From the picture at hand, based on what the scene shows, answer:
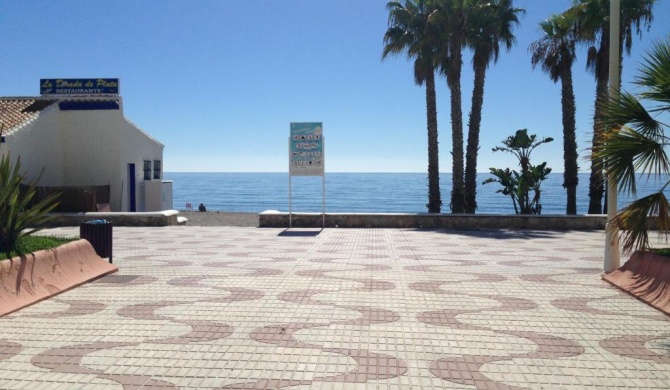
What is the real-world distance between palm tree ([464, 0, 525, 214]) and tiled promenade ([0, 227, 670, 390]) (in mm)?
12807

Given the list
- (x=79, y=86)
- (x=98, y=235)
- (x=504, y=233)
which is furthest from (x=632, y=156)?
(x=79, y=86)

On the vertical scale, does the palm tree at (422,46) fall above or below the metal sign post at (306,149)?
above

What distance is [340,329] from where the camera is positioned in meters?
6.27

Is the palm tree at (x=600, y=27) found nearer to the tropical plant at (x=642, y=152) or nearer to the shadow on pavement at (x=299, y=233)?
the shadow on pavement at (x=299, y=233)

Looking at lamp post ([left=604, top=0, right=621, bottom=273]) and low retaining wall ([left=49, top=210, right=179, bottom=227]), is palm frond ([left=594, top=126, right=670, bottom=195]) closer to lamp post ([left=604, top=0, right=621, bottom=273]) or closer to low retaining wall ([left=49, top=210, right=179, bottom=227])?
lamp post ([left=604, top=0, right=621, bottom=273])

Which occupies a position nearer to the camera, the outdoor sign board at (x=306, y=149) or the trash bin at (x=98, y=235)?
the trash bin at (x=98, y=235)

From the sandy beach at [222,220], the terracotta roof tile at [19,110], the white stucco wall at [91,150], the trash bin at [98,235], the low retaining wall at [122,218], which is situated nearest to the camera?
the trash bin at [98,235]

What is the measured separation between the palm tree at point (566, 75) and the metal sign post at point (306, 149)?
11449mm

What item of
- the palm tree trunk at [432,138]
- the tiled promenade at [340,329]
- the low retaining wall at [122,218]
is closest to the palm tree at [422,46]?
the palm tree trunk at [432,138]

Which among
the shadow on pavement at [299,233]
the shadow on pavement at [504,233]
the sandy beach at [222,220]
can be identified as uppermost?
the shadow on pavement at [299,233]

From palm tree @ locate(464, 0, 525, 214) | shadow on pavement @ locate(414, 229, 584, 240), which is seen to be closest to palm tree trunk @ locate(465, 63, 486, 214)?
palm tree @ locate(464, 0, 525, 214)

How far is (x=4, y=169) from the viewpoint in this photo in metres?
8.16

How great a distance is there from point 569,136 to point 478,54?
4958 millimetres

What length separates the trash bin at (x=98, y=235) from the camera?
33.2 feet
